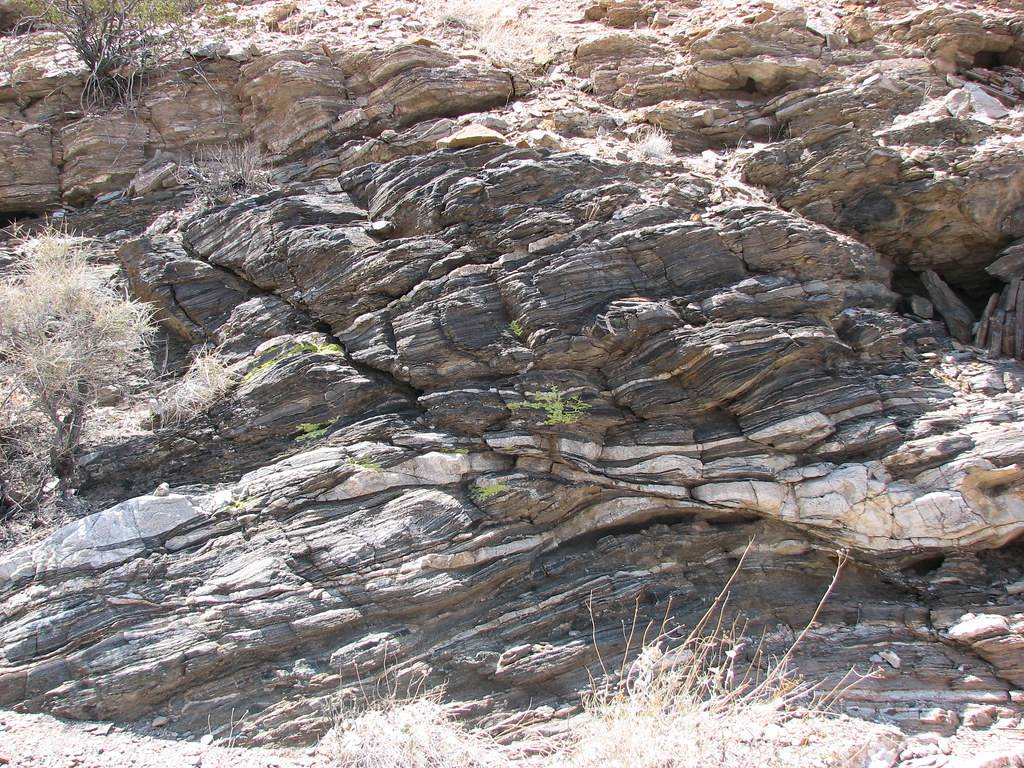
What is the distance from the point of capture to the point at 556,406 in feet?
19.2

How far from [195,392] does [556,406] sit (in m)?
3.52

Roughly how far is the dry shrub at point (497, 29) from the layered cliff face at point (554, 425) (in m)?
1.87

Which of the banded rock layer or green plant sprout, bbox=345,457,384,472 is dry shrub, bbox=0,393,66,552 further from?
green plant sprout, bbox=345,457,384,472

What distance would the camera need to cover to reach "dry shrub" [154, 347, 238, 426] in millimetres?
6188

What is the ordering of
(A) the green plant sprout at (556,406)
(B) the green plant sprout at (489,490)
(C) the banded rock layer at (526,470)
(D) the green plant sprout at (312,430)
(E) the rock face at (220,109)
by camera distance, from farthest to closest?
(E) the rock face at (220,109) < (D) the green plant sprout at (312,430) < (A) the green plant sprout at (556,406) < (B) the green plant sprout at (489,490) < (C) the banded rock layer at (526,470)

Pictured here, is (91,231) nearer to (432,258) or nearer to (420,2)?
(432,258)

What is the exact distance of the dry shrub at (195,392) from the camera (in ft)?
20.3

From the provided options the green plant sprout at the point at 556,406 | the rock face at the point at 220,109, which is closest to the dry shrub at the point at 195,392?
the green plant sprout at the point at 556,406

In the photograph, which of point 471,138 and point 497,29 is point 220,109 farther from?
point 497,29

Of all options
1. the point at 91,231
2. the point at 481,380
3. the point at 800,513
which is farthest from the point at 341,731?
the point at 91,231

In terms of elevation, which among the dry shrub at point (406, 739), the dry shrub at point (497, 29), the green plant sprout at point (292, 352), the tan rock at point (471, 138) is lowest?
the dry shrub at point (406, 739)

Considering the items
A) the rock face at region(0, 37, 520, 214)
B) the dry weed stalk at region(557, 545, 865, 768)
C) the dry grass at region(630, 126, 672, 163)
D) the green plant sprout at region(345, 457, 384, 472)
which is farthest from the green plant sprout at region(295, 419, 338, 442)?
the dry grass at region(630, 126, 672, 163)

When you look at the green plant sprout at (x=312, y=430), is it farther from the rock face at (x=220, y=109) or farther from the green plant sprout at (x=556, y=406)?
the rock face at (x=220, y=109)

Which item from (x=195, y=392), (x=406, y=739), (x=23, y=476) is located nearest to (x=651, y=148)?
(x=195, y=392)
